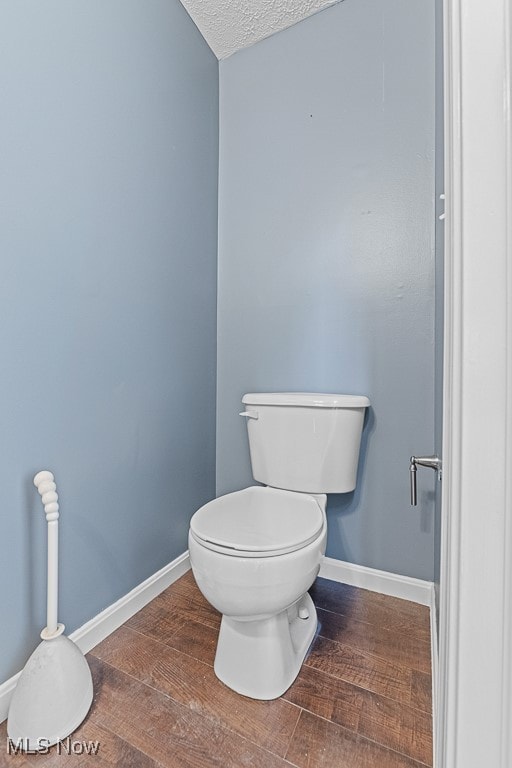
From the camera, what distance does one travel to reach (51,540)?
0.88 metres

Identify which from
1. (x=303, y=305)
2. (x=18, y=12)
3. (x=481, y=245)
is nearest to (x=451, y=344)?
(x=481, y=245)

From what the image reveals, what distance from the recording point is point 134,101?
47.5 inches

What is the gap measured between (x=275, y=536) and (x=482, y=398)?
773 millimetres

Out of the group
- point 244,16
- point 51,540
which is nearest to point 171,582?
point 51,540

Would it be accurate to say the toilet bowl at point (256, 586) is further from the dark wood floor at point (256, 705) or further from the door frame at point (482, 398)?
the door frame at point (482, 398)

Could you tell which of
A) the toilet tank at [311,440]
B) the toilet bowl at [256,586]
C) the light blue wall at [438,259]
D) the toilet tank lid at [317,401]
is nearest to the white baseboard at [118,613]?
the toilet bowl at [256,586]

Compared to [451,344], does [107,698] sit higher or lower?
lower

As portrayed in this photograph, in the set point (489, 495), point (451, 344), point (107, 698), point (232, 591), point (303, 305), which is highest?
point (303, 305)

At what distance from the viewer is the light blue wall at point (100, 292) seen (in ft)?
2.92

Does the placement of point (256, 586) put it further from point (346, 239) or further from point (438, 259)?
point (346, 239)

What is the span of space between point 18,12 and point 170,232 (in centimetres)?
65

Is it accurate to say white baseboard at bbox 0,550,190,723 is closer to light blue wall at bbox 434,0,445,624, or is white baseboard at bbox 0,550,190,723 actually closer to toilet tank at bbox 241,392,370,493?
toilet tank at bbox 241,392,370,493

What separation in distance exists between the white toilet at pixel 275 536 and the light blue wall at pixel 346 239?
19 cm

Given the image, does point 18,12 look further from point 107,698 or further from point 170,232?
point 107,698
